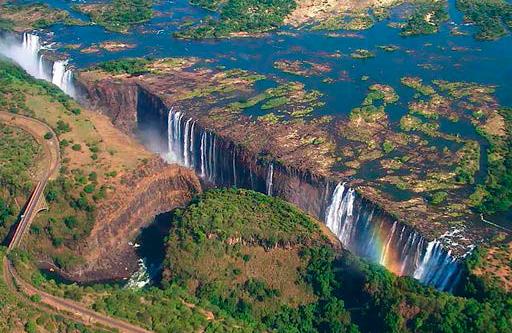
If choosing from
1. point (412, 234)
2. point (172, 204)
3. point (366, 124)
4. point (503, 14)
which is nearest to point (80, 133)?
point (172, 204)

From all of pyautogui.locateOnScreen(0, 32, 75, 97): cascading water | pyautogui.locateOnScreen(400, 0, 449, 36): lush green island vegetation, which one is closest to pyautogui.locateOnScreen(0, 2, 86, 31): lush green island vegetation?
pyautogui.locateOnScreen(0, 32, 75, 97): cascading water

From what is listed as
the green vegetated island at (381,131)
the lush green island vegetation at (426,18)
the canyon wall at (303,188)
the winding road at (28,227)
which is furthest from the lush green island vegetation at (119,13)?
the lush green island vegetation at (426,18)

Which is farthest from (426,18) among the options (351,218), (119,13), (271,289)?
(271,289)

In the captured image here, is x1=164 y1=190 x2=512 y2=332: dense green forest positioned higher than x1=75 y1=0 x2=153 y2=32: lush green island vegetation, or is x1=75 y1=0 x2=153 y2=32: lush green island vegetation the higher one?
x1=75 y1=0 x2=153 y2=32: lush green island vegetation

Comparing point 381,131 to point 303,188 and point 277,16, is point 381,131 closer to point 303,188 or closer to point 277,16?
point 303,188

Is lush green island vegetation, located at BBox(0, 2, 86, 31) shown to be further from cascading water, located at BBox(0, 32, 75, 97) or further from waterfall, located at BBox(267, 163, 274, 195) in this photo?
waterfall, located at BBox(267, 163, 274, 195)

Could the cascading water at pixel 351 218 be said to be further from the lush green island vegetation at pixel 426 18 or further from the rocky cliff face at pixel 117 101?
the lush green island vegetation at pixel 426 18

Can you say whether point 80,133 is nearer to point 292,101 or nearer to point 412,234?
point 292,101
